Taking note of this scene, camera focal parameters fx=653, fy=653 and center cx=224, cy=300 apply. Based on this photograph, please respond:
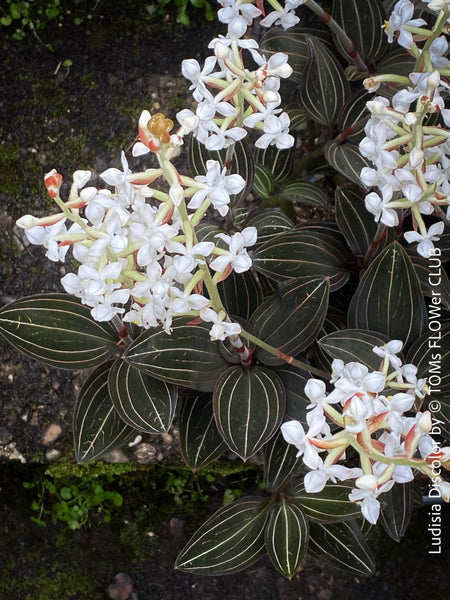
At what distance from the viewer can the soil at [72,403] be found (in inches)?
59.8

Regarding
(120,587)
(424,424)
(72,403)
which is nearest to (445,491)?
(424,424)

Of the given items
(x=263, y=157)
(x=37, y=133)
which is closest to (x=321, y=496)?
(x=263, y=157)

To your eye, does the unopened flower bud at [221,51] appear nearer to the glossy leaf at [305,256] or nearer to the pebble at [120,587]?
the glossy leaf at [305,256]

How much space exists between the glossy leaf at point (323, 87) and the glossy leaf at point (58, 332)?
0.60 metres

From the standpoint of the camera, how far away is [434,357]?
1085mm

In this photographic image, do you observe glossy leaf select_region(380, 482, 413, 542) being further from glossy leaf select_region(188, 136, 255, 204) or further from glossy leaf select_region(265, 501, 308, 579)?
glossy leaf select_region(188, 136, 255, 204)

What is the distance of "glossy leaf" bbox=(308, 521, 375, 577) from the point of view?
118cm

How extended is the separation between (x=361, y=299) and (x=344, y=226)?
0.18 meters

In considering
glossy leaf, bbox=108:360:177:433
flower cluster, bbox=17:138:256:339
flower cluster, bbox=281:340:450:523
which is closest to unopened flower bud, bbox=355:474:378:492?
flower cluster, bbox=281:340:450:523

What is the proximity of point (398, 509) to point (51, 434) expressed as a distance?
0.79m

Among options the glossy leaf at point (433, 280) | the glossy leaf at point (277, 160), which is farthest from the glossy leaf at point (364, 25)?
the glossy leaf at point (433, 280)

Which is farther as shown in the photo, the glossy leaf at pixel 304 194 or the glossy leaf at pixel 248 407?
the glossy leaf at pixel 304 194

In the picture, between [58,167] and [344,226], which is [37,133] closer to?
[58,167]

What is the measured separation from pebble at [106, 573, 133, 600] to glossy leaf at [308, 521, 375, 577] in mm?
568
